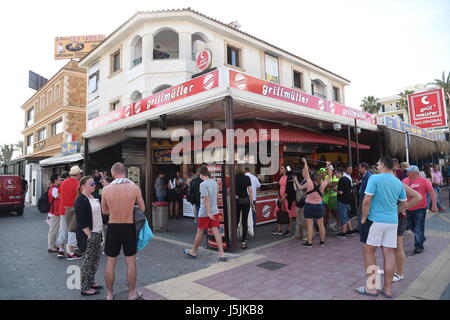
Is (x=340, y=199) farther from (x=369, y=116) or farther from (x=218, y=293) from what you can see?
(x=369, y=116)

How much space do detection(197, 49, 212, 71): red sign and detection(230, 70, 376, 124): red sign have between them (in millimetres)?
2360

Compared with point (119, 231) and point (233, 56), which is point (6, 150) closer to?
point (233, 56)

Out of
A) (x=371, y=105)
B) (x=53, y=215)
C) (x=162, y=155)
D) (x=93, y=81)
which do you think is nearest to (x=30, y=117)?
(x=93, y=81)

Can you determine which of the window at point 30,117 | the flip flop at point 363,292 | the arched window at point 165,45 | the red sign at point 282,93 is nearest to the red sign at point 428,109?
Result: the red sign at point 282,93

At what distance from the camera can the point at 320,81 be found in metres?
19.1

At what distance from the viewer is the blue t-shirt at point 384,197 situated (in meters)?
3.37

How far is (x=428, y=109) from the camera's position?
13.9m

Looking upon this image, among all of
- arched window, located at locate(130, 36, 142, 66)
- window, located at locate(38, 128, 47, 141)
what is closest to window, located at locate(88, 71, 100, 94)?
arched window, located at locate(130, 36, 142, 66)

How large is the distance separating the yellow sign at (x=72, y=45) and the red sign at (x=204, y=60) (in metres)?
22.8

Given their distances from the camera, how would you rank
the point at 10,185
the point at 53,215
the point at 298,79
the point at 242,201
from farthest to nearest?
the point at 298,79
the point at 10,185
the point at 53,215
the point at 242,201

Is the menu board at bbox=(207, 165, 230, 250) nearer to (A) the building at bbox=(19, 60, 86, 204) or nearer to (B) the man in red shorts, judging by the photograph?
(B) the man in red shorts

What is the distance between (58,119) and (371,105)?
49626 mm
